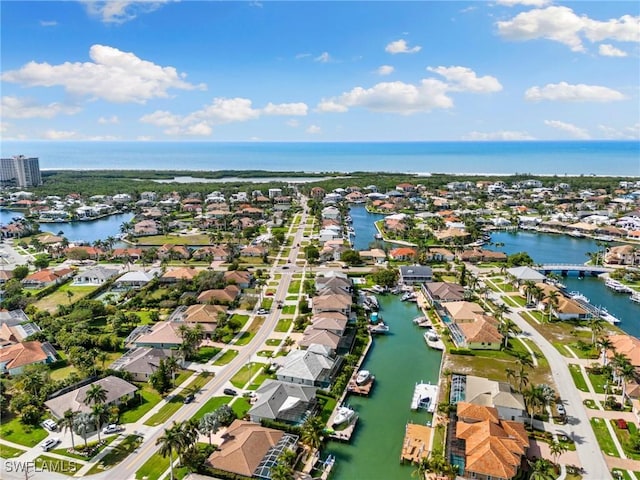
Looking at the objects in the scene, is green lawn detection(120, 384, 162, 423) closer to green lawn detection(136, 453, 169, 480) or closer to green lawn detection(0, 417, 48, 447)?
green lawn detection(136, 453, 169, 480)

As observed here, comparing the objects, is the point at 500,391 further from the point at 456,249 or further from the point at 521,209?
the point at 521,209

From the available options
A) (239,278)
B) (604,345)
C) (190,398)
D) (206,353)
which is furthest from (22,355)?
(604,345)

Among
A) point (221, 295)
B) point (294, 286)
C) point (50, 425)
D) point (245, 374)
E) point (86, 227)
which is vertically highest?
point (86, 227)

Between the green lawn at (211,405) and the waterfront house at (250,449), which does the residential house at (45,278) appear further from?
the waterfront house at (250,449)

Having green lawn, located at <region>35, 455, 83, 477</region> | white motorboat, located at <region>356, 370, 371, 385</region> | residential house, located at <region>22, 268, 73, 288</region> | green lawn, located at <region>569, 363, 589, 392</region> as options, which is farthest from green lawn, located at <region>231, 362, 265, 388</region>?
residential house, located at <region>22, 268, 73, 288</region>

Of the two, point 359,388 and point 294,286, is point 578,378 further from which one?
point 294,286

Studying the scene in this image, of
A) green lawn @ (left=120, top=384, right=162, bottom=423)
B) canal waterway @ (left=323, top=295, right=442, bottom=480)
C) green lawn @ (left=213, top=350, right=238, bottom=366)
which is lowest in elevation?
→ canal waterway @ (left=323, top=295, right=442, bottom=480)

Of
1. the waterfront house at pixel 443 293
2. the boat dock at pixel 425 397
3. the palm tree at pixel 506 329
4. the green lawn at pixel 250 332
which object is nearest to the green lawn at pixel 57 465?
the green lawn at pixel 250 332
